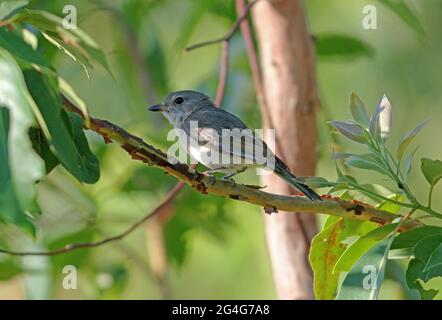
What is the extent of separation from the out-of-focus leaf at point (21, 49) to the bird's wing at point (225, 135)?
135 centimetres

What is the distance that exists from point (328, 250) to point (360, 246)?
152 millimetres

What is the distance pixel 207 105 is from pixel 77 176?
1.99 meters

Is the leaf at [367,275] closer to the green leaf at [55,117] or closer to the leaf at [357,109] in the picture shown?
the leaf at [357,109]

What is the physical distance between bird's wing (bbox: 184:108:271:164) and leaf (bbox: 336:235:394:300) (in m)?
0.77

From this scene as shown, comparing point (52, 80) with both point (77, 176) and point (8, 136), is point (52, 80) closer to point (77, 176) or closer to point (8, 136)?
point (8, 136)

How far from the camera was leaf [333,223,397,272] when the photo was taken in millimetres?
2334

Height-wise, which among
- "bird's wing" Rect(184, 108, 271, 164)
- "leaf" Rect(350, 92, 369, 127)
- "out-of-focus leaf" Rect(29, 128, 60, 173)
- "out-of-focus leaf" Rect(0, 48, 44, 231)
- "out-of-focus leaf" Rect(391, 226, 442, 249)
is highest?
"bird's wing" Rect(184, 108, 271, 164)

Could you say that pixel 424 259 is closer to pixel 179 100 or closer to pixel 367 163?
pixel 367 163

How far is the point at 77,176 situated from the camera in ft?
6.56

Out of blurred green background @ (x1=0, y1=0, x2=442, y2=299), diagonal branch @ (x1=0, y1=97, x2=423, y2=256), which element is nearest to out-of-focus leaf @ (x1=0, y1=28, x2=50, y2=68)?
diagonal branch @ (x1=0, y1=97, x2=423, y2=256)

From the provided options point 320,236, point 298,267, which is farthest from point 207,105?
point 320,236

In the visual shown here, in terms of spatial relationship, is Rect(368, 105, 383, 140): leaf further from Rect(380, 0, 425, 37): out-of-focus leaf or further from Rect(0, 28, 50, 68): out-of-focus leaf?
Rect(380, 0, 425, 37): out-of-focus leaf

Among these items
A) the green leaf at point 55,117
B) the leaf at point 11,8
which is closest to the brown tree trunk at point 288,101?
the green leaf at point 55,117

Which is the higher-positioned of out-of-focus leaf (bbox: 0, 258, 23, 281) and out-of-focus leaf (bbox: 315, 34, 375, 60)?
out-of-focus leaf (bbox: 315, 34, 375, 60)
